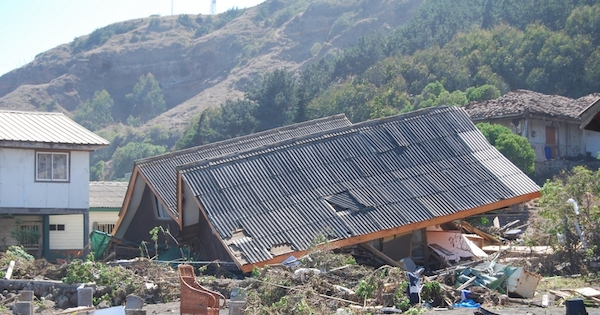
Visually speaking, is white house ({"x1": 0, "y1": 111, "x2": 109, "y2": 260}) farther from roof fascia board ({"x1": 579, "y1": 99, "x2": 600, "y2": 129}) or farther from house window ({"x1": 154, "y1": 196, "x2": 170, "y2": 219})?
roof fascia board ({"x1": 579, "y1": 99, "x2": 600, "y2": 129})

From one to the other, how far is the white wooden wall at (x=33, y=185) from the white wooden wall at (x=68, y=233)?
7.53ft

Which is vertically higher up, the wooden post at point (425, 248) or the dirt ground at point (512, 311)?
the wooden post at point (425, 248)

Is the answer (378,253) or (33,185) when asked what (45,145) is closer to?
(33,185)

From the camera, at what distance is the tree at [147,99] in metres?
114

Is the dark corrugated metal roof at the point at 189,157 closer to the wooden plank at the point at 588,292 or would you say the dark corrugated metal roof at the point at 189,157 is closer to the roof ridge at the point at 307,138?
the roof ridge at the point at 307,138

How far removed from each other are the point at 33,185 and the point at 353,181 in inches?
407

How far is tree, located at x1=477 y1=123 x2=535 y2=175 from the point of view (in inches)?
1221

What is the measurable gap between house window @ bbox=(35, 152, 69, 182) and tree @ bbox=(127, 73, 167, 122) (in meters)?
87.6

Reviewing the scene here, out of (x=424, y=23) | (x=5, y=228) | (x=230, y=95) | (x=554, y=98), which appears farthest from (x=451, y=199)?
(x=230, y=95)

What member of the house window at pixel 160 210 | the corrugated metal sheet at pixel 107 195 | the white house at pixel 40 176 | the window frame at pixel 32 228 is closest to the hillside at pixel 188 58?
the corrugated metal sheet at pixel 107 195

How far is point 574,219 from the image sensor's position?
732 inches

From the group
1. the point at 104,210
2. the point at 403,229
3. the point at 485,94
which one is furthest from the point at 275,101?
the point at 403,229

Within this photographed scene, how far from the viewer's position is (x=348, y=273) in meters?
16.4

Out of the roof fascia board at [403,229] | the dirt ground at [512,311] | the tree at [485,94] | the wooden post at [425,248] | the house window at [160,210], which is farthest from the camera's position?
the tree at [485,94]
